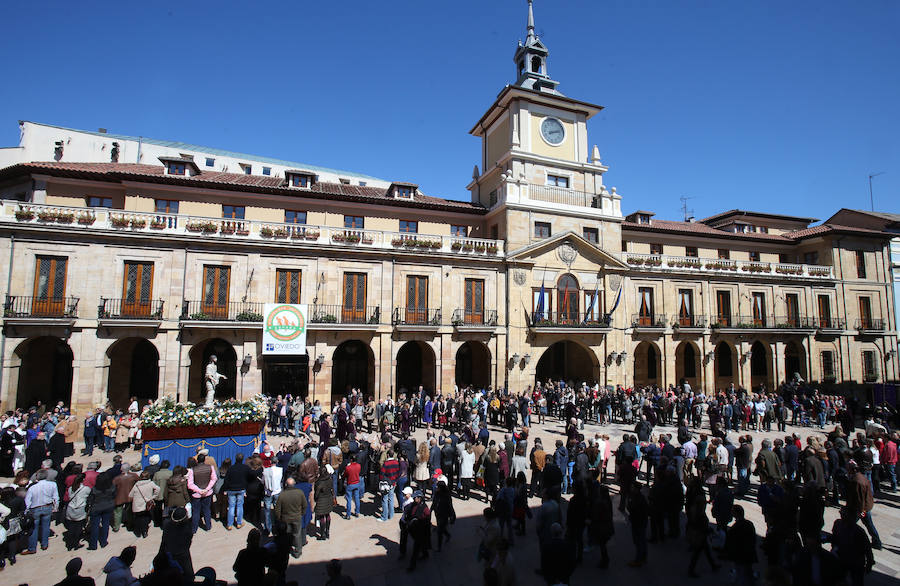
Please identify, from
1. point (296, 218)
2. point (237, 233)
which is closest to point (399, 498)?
point (237, 233)

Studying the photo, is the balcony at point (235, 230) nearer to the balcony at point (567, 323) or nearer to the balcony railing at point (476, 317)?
the balcony railing at point (476, 317)

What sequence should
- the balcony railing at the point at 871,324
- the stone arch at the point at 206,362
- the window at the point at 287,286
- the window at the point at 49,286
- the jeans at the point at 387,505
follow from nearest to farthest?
the jeans at the point at 387,505, the window at the point at 49,286, the window at the point at 287,286, the stone arch at the point at 206,362, the balcony railing at the point at 871,324

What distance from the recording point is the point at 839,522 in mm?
7504

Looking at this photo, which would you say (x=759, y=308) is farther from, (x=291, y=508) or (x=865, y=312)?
(x=291, y=508)

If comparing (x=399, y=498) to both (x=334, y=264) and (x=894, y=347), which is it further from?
(x=894, y=347)

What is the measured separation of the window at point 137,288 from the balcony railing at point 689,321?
29.7 metres

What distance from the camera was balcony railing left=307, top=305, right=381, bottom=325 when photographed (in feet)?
74.7

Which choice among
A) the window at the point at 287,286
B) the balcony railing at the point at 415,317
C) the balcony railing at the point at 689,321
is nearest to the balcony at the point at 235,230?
the window at the point at 287,286

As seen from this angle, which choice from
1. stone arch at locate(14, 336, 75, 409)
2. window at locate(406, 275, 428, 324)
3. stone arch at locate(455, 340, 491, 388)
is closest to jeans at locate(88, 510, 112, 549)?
stone arch at locate(14, 336, 75, 409)

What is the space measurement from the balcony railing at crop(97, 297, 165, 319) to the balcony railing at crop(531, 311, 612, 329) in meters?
18.6

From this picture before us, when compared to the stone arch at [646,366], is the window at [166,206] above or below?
above

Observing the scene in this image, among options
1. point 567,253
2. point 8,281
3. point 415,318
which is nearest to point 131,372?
point 8,281

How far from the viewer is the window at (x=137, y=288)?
20688 mm

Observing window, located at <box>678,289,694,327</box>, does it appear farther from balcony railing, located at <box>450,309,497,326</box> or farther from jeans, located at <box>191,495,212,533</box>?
jeans, located at <box>191,495,212,533</box>
